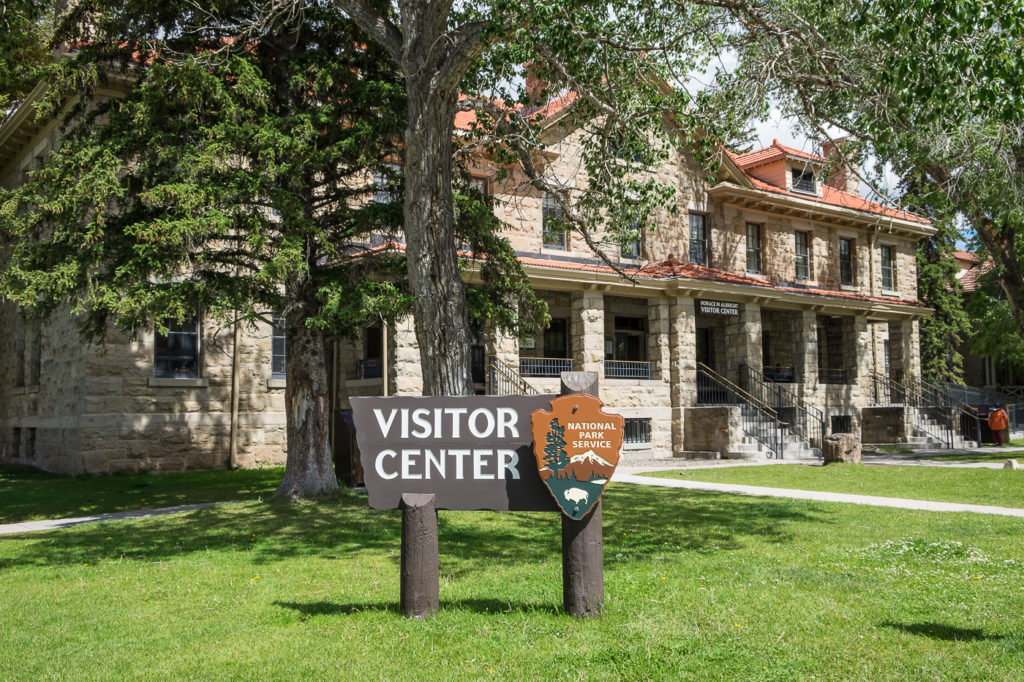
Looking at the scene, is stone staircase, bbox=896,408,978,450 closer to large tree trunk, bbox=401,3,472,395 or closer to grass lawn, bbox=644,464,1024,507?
grass lawn, bbox=644,464,1024,507

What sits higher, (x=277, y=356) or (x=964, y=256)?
(x=964, y=256)

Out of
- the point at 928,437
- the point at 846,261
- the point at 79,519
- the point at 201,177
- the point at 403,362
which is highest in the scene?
the point at 846,261

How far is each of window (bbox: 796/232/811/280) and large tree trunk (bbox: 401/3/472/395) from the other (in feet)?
68.8

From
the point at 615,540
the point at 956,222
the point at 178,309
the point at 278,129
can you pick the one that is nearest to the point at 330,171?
the point at 278,129

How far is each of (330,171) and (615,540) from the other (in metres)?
7.46

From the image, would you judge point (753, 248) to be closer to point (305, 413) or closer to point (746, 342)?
point (746, 342)

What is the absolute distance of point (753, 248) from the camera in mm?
27281

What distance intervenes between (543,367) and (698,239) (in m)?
7.33

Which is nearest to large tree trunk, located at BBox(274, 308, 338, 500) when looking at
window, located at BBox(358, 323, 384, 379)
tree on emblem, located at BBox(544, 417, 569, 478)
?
window, located at BBox(358, 323, 384, 379)

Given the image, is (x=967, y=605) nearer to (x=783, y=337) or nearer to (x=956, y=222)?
(x=956, y=222)

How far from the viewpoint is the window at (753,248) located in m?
27.1

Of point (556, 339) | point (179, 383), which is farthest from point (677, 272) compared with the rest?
point (179, 383)

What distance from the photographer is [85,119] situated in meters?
12.9

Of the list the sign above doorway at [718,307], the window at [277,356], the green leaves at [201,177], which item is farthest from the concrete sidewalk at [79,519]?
the sign above doorway at [718,307]
